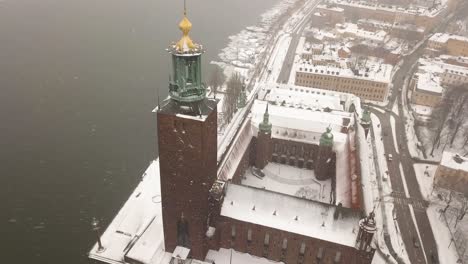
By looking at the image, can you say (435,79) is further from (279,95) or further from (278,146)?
(278,146)

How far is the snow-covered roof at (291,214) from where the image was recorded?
57188 millimetres

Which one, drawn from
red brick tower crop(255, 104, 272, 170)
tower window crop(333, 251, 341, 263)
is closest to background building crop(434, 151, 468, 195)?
red brick tower crop(255, 104, 272, 170)

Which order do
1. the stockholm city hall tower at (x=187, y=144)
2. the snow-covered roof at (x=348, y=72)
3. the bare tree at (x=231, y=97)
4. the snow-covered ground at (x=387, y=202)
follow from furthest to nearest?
the snow-covered roof at (x=348, y=72)
the bare tree at (x=231, y=97)
the snow-covered ground at (x=387, y=202)
the stockholm city hall tower at (x=187, y=144)

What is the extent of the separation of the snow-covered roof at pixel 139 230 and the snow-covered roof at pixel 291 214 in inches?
503

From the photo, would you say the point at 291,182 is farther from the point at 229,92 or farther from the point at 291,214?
the point at 229,92

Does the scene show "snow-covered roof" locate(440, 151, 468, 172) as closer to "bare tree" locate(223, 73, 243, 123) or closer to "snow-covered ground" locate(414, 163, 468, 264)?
"snow-covered ground" locate(414, 163, 468, 264)

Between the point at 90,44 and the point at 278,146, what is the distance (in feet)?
360

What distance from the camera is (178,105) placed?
48688 mm

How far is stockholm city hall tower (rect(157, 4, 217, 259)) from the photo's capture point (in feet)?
155

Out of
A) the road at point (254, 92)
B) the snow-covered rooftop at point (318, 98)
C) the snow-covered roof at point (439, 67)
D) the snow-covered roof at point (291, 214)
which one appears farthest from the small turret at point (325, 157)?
the snow-covered roof at point (439, 67)

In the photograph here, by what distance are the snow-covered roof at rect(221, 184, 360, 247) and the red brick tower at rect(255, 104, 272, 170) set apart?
24575mm

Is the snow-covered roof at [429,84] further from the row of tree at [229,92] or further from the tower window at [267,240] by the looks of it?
the tower window at [267,240]

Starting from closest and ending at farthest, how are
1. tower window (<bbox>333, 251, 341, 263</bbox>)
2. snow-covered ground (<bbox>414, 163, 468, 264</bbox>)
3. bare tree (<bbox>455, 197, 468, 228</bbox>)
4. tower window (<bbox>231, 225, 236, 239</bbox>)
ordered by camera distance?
tower window (<bbox>333, 251, 341, 263</bbox>)
tower window (<bbox>231, 225, 236, 239</bbox>)
snow-covered ground (<bbox>414, 163, 468, 264</bbox>)
bare tree (<bbox>455, 197, 468, 228</bbox>)

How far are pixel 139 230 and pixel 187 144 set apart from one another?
30.3 meters
